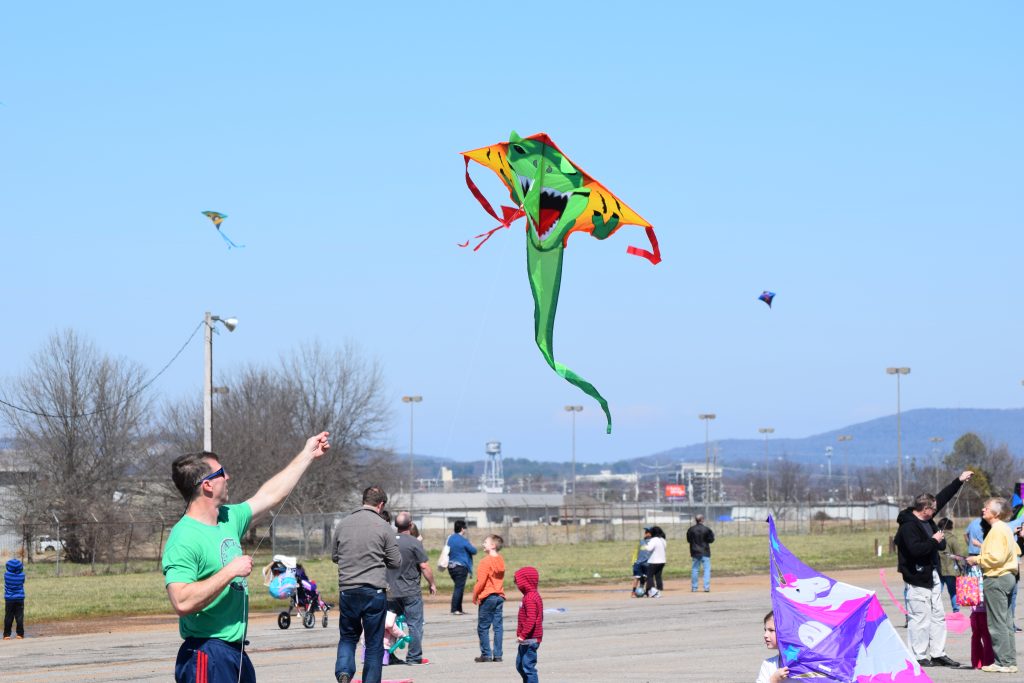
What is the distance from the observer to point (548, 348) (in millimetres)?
→ 10578

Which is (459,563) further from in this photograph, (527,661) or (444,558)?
(527,661)

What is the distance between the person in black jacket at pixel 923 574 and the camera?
14836mm

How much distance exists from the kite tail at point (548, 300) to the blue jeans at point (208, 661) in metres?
4.26

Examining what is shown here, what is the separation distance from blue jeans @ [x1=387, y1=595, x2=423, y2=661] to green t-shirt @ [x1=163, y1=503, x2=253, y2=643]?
9973 millimetres

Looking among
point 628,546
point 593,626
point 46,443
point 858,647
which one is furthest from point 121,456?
point 858,647

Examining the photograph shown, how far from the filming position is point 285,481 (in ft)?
22.3

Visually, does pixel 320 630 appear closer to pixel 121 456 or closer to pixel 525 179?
pixel 525 179

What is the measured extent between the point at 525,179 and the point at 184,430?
205 ft

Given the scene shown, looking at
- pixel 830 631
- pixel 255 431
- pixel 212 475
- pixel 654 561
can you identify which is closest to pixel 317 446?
pixel 212 475

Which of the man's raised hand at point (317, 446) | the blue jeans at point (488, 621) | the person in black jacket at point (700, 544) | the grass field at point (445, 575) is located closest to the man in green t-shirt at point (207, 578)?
the man's raised hand at point (317, 446)

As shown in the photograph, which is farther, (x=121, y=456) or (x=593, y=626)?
(x=121, y=456)

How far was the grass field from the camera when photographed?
30297 mm

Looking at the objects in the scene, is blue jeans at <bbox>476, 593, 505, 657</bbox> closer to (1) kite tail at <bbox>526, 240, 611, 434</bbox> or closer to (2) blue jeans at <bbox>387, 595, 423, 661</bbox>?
(2) blue jeans at <bbox>387, 595, 423, 661</bbox>

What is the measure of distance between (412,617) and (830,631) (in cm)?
790
